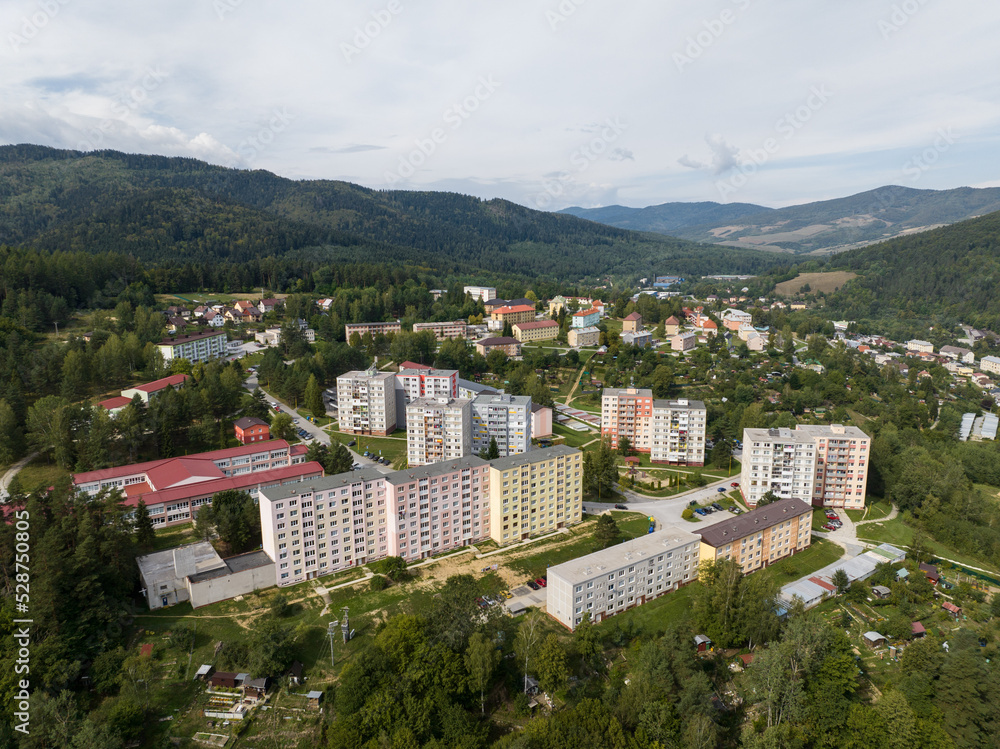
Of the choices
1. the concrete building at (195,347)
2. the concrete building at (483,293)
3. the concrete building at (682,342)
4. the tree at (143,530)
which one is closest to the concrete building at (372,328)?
the concrete building at (195,347)

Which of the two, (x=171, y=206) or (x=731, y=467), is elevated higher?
(x=171, y=206)

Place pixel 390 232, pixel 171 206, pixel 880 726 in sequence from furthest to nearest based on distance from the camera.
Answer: pixel 390 232
pixel 171 206
pixel 880 726

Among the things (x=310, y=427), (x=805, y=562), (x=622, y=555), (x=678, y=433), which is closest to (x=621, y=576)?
(x=622, y=555)

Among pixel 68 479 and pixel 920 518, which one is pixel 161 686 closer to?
pixel 68 479

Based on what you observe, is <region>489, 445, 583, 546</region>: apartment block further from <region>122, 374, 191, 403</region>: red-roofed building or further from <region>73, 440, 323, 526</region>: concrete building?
<region>122, 374, 191, 403</region>: red-roofed building

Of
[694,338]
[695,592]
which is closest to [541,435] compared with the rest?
[695,592]

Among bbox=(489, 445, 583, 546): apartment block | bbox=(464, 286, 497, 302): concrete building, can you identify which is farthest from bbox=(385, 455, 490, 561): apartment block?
bbox=(464, 286, 497, 302): concrete building
